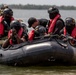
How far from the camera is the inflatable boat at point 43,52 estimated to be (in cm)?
988

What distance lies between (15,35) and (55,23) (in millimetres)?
1363

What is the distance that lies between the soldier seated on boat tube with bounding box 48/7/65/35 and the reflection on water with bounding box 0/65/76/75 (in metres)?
1.20

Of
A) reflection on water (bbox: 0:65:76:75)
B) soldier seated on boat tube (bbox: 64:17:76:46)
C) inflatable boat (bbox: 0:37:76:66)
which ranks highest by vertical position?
soldier seated on boat tube (bbox: 64:17:76:46)

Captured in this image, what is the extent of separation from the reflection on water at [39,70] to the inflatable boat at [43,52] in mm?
Result: 173

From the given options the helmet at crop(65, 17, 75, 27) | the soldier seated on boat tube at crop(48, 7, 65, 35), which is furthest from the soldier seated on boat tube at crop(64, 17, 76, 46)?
the soldier seated on boat tube at crop(48, 7, 65, 35)

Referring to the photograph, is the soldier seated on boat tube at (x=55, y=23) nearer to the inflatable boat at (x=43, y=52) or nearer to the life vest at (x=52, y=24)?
the life vest at (x=52, y=24)

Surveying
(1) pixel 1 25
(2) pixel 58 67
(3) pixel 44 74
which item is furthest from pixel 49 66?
(1) pixel 1 25

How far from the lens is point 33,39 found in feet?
33.9

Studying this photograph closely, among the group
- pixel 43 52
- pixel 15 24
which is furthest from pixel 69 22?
pixel 15 24

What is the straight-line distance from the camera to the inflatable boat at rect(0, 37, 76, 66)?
988cm

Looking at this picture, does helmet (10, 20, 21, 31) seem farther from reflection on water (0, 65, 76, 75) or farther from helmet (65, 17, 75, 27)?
helmet (65, 17, 75, 27)

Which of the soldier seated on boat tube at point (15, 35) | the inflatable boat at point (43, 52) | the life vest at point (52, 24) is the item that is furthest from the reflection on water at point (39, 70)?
the life vest at point (52, 24)

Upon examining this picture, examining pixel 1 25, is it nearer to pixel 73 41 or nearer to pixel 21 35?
pixel 21 35

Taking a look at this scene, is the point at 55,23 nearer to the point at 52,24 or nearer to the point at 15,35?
the point at 52,24
